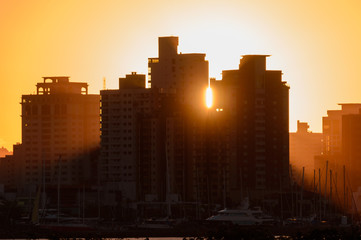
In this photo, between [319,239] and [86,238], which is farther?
[86,238]

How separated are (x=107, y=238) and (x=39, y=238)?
9.01m

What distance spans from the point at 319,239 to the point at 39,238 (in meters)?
61.0

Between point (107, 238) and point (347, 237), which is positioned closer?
point (347, 237)

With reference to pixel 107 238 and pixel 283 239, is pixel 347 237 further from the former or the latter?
pixel 107 238

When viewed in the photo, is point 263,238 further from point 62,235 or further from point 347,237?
point 62,235

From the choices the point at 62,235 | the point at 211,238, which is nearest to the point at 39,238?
the point at 62,235

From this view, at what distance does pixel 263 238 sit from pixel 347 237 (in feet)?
30.7

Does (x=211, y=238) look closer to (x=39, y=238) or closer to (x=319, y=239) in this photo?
(x=319, y=239)

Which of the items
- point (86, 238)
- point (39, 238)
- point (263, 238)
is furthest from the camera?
point (39, 238)

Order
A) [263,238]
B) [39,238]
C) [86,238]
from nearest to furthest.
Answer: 1. [263,238]
2. [86,238]
3. [39,238]

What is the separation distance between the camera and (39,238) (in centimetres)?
19775

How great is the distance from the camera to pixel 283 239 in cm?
15062

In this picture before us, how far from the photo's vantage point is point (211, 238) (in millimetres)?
150000

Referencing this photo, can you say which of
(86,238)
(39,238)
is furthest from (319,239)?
(39,238)
